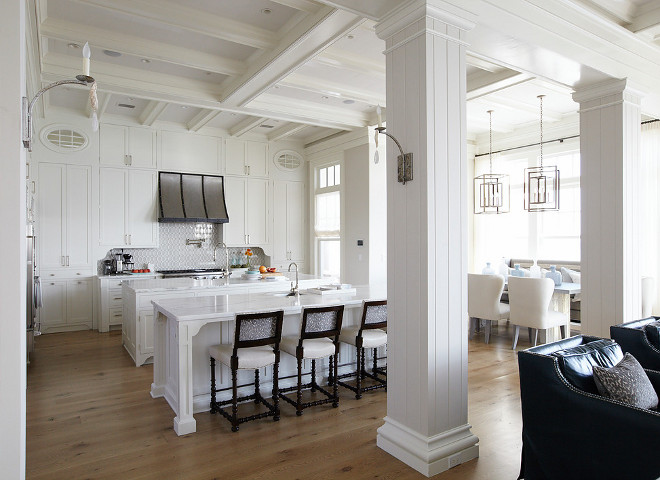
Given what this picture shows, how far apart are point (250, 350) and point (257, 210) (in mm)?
5308

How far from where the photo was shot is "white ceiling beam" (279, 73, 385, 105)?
549 cm

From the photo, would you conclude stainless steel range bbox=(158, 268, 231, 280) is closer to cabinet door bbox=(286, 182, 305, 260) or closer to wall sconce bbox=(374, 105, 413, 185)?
cabinet door bbox=(286, 182, 305, 260)

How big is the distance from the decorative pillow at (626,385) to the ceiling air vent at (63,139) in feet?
23.6

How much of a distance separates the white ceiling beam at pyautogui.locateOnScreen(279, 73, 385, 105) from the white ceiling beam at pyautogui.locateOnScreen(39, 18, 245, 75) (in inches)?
25.6

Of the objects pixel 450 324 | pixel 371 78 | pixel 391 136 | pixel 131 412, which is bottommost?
pixel 131 412

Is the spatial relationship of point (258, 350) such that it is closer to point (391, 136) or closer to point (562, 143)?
point (391, 136)

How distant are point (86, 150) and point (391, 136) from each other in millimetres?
5824

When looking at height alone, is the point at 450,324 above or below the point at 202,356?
above

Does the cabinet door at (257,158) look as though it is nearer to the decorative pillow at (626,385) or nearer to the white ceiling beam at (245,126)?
the white ceiling beam at (245,126)

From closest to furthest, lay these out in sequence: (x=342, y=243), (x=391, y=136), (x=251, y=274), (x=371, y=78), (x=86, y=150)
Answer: (x=391, y=136) < (x=371, y=78) < (x=251, y=274) < (x=86, y=150) < (x=342, y=243)

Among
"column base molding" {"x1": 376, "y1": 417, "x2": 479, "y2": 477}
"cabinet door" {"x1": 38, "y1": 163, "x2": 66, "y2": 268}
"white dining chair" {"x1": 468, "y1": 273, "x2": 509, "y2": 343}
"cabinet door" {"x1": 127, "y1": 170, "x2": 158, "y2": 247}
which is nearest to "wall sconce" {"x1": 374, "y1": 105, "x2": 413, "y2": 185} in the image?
"column base molding" {"x1": 376, "y1": 417, "x2": 479, "y2": 477}

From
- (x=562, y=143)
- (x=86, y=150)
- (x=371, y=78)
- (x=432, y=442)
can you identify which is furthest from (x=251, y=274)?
(x=562, y=143)

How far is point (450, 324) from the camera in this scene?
2.74 m

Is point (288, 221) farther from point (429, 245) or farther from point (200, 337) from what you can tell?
point (429, 245)
